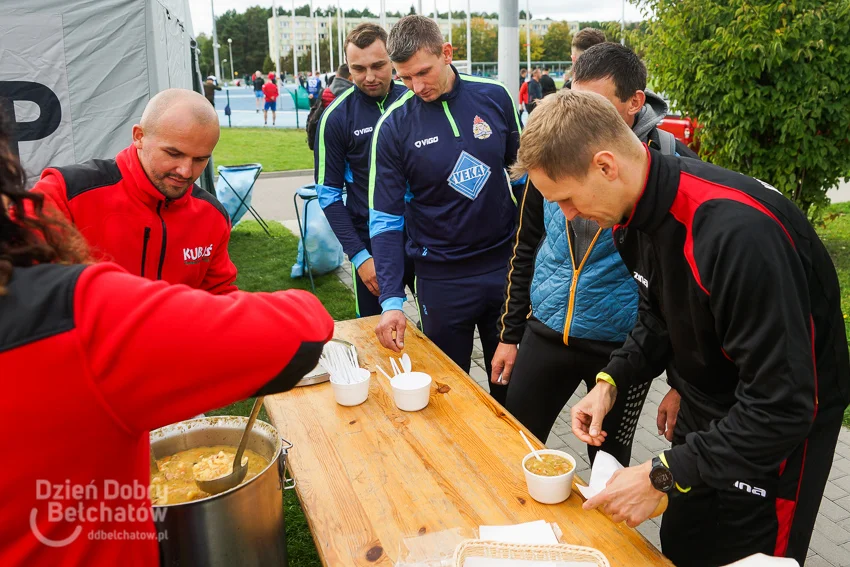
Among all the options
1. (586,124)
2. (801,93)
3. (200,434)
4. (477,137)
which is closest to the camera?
(586,124)

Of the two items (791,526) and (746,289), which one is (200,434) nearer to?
Answer: (746,289)

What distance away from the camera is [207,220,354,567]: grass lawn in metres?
3.44

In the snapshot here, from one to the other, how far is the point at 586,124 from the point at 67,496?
4.23ft

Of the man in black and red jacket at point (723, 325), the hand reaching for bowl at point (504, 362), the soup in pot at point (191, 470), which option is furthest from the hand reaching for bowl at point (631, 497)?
the hand reaching for bowl at point (504, 362)

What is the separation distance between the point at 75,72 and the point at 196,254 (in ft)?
10.4

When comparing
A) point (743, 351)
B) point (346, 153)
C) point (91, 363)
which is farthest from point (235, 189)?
point (91, 363)

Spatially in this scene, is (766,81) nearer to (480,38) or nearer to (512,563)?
(512,563)

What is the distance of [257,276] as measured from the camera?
7.36 metres

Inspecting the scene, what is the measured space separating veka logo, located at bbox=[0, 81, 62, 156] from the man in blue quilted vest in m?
3.88

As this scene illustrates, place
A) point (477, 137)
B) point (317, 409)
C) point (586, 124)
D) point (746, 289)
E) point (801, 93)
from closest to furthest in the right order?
point (746, 289)
point (586, 124)
point (317, 409)
point (477, 137)
point (801, 93)

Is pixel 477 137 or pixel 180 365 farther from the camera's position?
pixel 477 137

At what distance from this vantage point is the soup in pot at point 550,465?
5.84 ft

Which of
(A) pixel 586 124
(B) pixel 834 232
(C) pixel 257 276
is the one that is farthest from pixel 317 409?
(B) pixel 834 232

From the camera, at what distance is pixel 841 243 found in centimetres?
774
